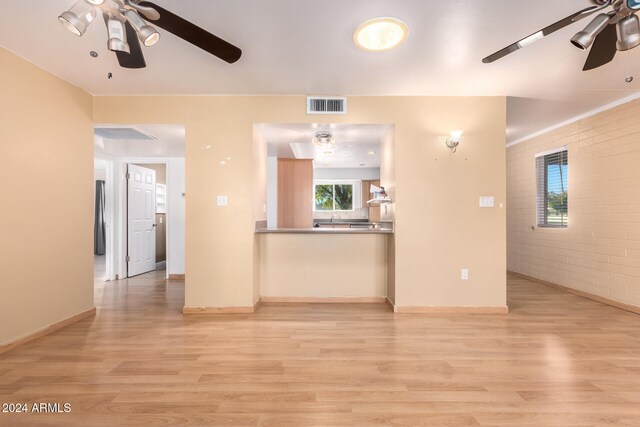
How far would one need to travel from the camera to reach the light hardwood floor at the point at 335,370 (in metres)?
1.79

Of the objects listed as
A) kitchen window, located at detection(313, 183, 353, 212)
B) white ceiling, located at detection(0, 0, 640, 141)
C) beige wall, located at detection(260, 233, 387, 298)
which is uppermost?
white ceiling, located at detection(0, 0, 640, 141)

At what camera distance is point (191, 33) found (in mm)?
1861

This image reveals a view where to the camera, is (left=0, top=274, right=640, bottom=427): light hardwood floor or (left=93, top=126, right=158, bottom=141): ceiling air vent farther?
(left=93, top=126, right=158, bottom=141): ceiling air vent

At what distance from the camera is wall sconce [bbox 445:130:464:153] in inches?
138

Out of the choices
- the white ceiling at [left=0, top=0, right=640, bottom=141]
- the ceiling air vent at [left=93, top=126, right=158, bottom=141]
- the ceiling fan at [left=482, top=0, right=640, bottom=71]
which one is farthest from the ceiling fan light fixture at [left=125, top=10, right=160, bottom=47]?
the ceiling air vent at [left=93, top=126, right=158, bottom=141]

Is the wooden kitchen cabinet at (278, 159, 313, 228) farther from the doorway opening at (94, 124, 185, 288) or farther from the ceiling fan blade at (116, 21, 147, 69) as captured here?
the ceiling fan blade at (116, 21, 147, 69)

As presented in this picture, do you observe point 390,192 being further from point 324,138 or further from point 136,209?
point 136,209

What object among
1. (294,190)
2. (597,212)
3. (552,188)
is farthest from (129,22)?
(552,188)

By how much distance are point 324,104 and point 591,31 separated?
93.9 inches

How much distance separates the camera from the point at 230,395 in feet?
6.48

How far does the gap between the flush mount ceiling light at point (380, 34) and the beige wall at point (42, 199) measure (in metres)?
2.96

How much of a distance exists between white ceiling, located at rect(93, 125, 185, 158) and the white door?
1.88 ft

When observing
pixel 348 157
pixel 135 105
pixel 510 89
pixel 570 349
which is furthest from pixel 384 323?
pixel 348 157

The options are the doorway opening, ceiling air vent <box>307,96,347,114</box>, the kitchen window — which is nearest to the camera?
ceiling air vent <box>307,96,347,114</box>
